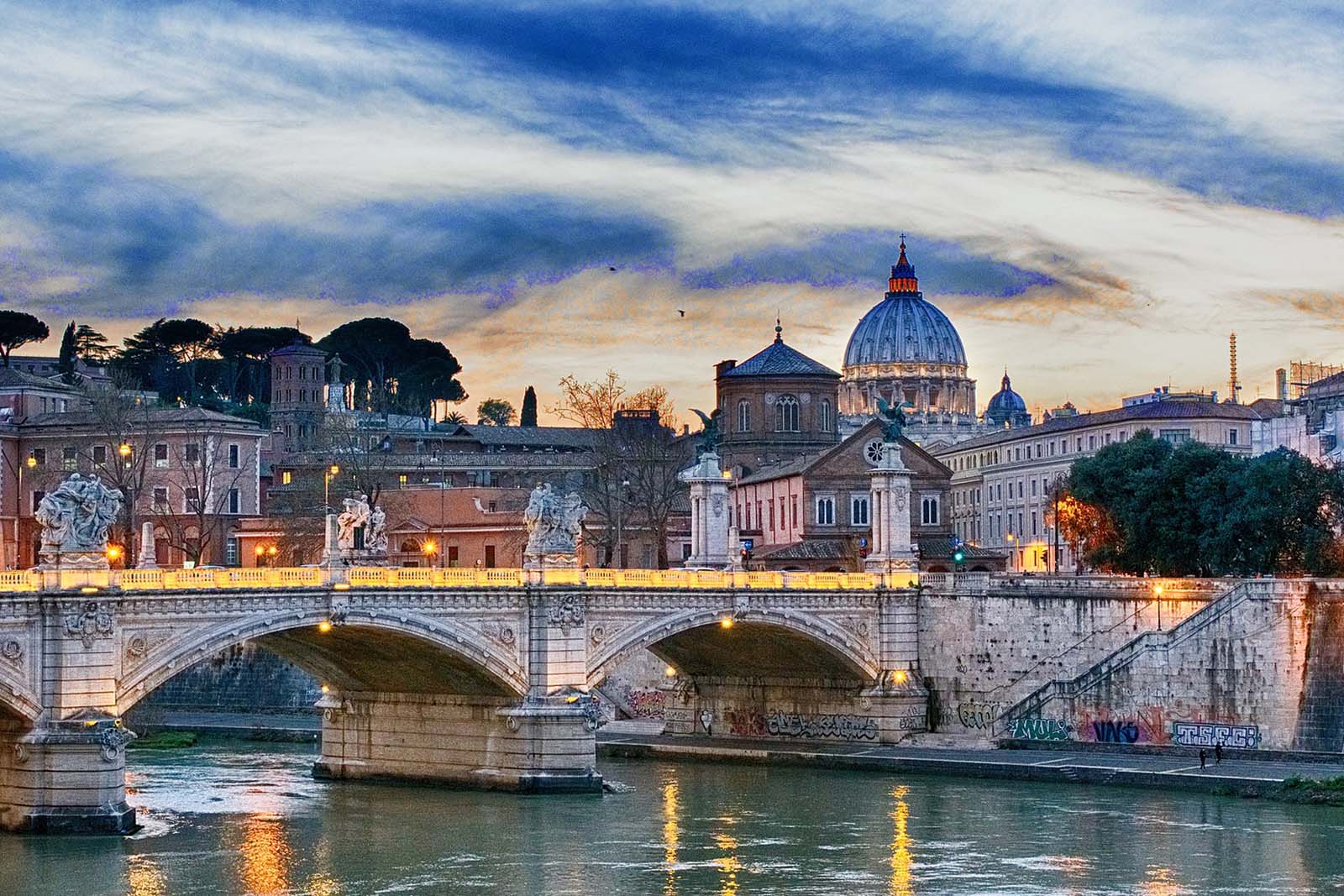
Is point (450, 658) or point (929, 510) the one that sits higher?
point (929, 510)

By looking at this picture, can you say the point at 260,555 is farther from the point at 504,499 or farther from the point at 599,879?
the point at 599,879

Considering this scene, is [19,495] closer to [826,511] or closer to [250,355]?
[826,511]

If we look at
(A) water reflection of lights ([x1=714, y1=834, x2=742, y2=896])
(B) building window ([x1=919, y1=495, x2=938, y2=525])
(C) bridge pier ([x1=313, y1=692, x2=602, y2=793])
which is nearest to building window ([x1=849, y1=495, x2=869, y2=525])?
(B) building window ([x1=919, y1=495, x2=938, y2=525])

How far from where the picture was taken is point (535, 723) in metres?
57.0

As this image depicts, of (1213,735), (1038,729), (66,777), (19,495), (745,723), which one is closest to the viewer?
(66,777)

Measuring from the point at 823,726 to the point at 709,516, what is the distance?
759cm

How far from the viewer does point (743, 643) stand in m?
66.4

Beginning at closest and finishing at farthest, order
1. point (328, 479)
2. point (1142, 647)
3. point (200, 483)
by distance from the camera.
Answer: point (1142, 647) → point (328, 479) → point (200, 483)

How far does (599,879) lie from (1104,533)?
3683 cm

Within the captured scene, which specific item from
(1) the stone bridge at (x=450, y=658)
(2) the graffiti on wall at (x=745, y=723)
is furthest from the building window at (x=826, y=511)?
(2) the graffiti on wall at (x=745, y=723)

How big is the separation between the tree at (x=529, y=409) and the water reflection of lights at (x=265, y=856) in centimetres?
7972

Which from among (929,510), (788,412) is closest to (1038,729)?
(929,510)

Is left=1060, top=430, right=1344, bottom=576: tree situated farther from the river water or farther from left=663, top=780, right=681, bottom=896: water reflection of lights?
left=663, top=780, right=681, bottom=896: water reflection of lights

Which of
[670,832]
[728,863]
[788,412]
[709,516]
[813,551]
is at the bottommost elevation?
[728,863]
